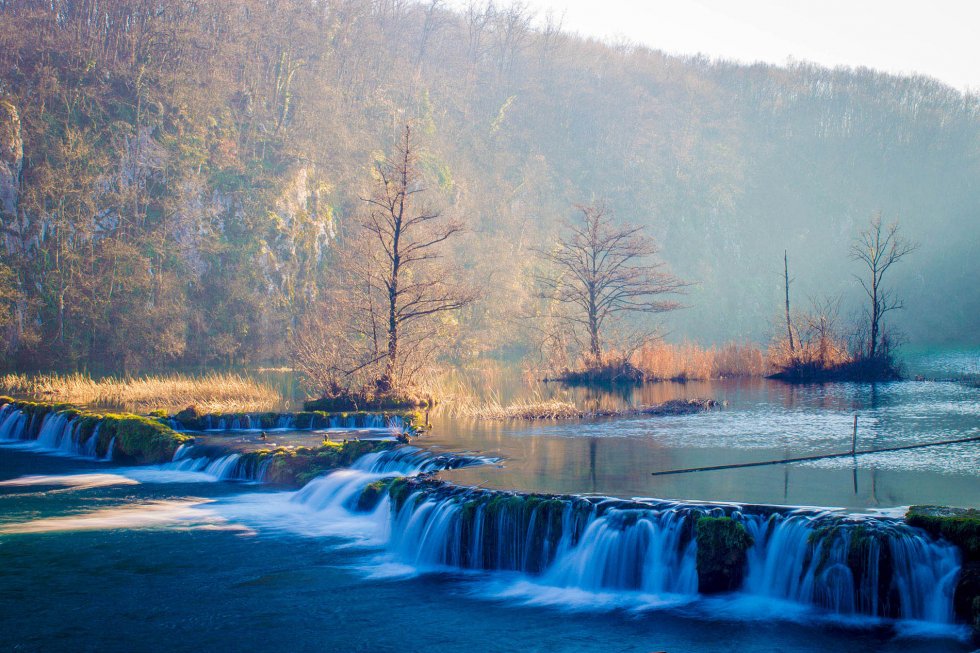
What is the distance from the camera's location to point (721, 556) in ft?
44.0

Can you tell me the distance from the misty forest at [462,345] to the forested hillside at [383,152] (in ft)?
1.11

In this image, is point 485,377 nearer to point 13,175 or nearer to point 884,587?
point 13,175

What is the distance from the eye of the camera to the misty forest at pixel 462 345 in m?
13.4

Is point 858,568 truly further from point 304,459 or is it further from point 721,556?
point 304,459

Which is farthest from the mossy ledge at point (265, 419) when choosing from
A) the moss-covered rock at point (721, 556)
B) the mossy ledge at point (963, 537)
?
the mossy ledge at point (963, 537)

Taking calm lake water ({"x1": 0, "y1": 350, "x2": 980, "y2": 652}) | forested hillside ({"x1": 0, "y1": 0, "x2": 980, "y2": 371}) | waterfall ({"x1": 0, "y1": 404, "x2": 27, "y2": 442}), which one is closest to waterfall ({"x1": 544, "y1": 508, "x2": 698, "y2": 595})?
calm lake water ({"x1": 0, "y1": 350, "x2": 980, "y2": 652})

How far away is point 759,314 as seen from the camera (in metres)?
97.4

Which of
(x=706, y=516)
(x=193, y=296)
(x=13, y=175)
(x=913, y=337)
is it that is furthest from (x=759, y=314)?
(x=706, y=516)

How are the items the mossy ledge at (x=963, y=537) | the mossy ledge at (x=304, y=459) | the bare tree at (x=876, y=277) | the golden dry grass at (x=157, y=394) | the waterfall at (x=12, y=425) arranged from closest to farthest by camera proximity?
the mossy ledge at (x=963, y=537) → the mossy ledge at (x=304, y=459) → the waterfall at (x=12, y=425) → the golden dry grass at (x=157, y=394) → the bare tree at (x=876, y=277)

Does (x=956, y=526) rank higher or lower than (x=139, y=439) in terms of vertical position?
lower

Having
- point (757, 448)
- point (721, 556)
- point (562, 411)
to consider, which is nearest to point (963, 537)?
point (721, 556)

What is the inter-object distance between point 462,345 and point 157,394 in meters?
36.9

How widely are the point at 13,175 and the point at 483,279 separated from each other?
40605 mm

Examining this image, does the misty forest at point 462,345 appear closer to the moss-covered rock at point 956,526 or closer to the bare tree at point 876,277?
the moss-covered rock at point 956,526
